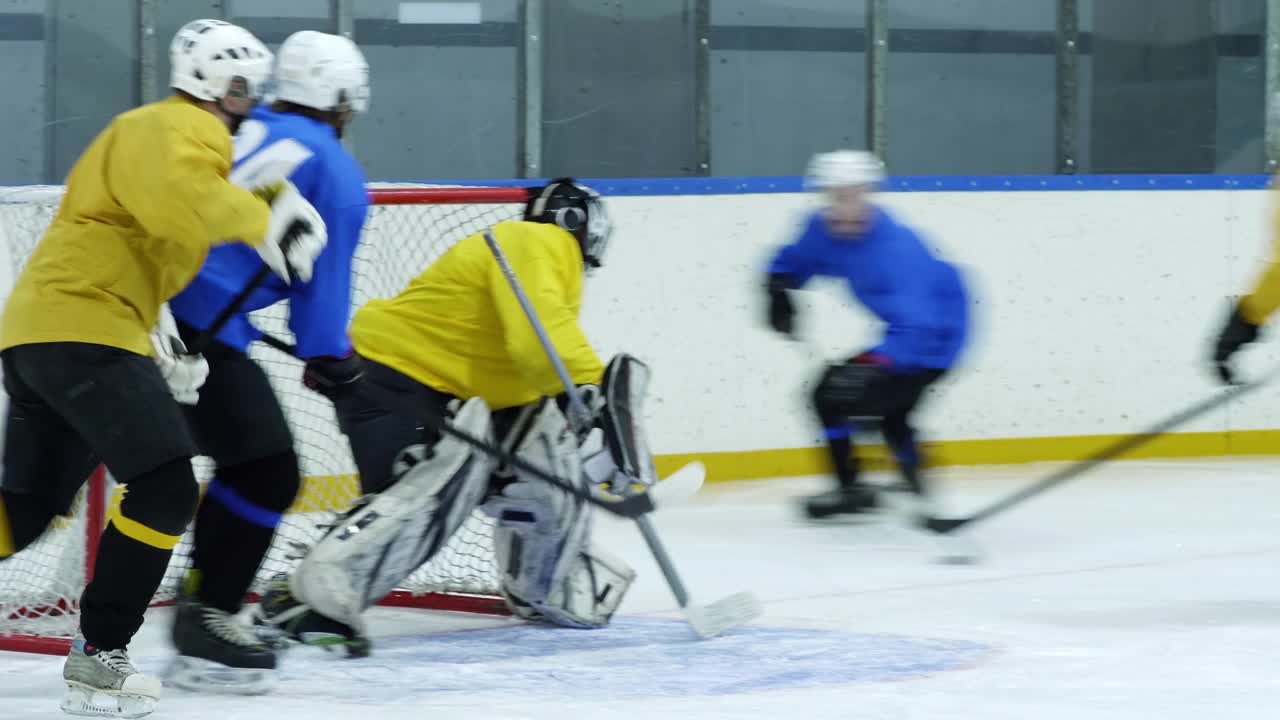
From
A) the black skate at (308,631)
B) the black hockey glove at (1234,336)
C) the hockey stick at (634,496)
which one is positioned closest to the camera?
the black skate at (308,631)

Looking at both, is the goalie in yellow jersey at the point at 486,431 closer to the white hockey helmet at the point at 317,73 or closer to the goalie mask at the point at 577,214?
the goalie mask at the point at 577,214

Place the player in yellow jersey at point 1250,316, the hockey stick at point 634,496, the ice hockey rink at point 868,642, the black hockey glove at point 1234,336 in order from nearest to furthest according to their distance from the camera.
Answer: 1. the ice hockey rink at point 868,642
2. the hockey stick at point 634,496
3. the player in yellow jersey at point 1250,316
4. the black hockey glove at point 1234,336

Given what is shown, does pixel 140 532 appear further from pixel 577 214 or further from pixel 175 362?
pixel 577 214

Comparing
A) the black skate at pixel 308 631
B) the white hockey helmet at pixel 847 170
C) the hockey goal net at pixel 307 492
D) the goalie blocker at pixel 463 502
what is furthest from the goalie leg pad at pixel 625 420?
the white hockey helmet at pixel 847 170

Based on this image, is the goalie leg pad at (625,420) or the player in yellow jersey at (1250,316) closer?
the goalie leg pad at (625,420)

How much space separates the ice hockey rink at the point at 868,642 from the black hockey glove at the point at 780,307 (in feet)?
1.67

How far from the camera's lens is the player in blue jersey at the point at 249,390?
254cm

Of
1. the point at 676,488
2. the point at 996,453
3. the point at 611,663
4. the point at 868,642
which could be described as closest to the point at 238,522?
the point at 611,663

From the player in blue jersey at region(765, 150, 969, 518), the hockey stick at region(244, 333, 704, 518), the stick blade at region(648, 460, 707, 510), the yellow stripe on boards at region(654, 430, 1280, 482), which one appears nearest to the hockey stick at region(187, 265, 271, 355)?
the hockey stick at region(244, 333, 704, 518)

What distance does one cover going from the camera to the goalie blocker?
279cm

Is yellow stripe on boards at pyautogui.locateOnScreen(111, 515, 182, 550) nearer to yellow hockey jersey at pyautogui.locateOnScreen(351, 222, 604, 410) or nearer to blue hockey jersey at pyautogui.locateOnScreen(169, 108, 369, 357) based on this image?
blue hockey jersey at pyautogui.locateOnScreen(169, 108, 369, 357)

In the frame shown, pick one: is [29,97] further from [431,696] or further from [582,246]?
[431,696]

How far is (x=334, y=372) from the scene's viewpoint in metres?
2.57

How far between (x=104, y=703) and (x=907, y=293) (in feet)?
7.65
